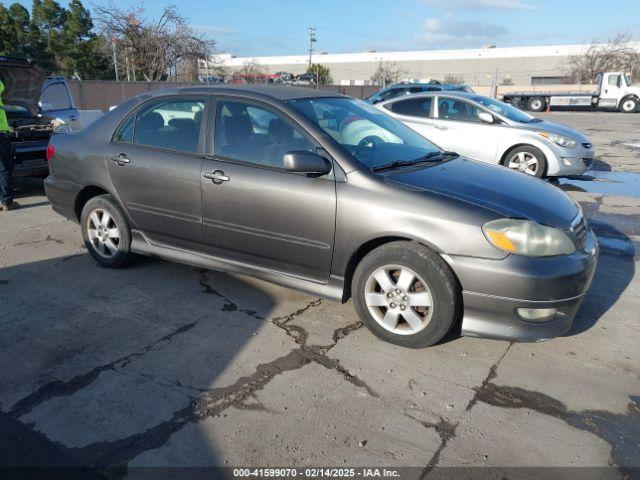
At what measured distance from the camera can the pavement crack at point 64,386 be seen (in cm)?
280

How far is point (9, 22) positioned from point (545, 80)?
233 ft

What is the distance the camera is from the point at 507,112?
30.0ft

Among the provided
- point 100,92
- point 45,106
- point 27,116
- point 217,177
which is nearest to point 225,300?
point 217,177

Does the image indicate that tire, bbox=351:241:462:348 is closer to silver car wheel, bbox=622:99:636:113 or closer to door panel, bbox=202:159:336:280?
door panel, bbox=202:159:336:280

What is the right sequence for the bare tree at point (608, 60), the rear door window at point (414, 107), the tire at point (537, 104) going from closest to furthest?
the rear door window at point (414, 107), the tire at point (537, 104), the bare tree at point (608, 60)

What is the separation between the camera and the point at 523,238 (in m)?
3.06

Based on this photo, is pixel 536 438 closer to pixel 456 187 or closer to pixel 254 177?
pixel 456 187

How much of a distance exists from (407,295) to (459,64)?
90674 mm

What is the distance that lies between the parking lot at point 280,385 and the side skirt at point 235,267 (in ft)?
0.88

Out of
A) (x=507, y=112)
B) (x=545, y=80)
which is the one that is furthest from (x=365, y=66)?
(x=507, y=112)

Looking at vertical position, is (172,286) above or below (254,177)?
below

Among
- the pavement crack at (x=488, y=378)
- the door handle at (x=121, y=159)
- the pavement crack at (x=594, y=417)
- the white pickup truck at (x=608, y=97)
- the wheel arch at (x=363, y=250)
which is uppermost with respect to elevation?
the white pickup truck at (x=608, y=97)

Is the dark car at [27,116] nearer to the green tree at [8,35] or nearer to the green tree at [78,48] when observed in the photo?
the green tree at [8,35]

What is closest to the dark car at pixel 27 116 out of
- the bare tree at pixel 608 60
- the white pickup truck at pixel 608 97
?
the white pickup truck at pixel 608 97
